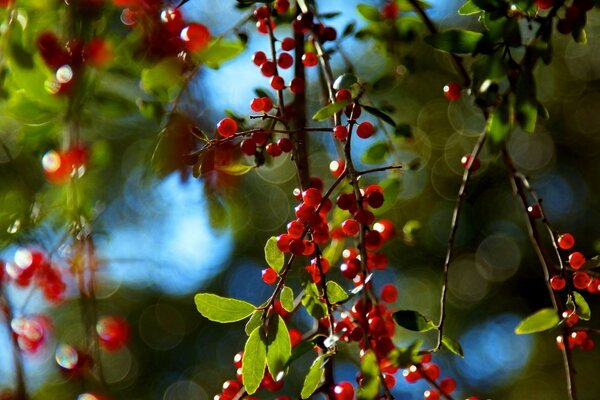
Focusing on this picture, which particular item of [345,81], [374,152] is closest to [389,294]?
[374,152]

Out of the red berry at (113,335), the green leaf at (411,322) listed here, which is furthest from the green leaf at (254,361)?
the red berry at (113,335)

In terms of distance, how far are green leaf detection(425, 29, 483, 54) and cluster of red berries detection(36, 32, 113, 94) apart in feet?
1.07

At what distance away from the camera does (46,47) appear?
0.77m

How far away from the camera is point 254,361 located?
678mm

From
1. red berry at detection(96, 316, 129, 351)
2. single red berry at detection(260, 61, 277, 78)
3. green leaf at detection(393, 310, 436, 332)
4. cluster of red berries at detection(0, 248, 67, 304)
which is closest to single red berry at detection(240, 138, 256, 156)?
single red berry at detection(260, 61, 277, 78)

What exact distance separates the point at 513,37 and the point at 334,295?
27cm

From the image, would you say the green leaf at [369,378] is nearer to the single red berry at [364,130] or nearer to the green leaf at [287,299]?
the green leaf at [287,299]

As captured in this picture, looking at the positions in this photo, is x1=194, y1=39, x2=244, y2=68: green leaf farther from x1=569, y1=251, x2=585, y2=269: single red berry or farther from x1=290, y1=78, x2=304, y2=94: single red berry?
x1=569, y1=251, x2=585, y2=269: single red berry

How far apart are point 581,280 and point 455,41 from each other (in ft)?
1.00

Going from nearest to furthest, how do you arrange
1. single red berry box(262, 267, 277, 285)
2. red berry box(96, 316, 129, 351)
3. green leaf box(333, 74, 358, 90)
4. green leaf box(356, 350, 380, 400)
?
green leaf box(356, 350, 380, 400) → green leaf box(333, 74, 358, 90) → single red berry box(262, 267, 277, 285) → red berry box(96, 316, 129, 351)

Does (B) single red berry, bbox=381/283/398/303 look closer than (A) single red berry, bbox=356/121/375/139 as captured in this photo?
No

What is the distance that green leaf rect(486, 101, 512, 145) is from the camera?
55 centimetres

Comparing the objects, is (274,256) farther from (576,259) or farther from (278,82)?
(576,259)

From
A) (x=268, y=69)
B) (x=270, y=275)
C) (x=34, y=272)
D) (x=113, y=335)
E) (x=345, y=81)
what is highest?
(x=345, y=81)
